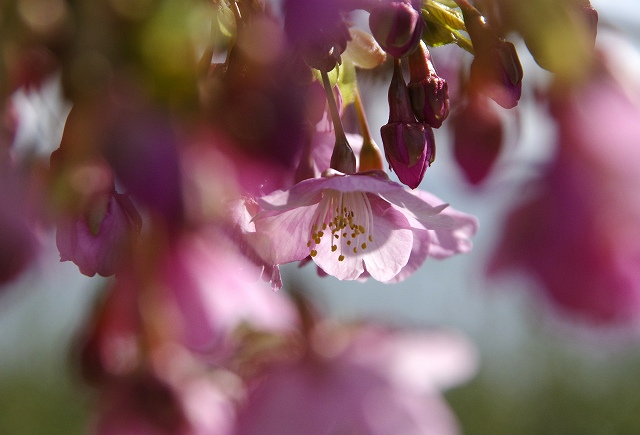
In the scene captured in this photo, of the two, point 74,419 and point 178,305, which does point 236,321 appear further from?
point 74,419

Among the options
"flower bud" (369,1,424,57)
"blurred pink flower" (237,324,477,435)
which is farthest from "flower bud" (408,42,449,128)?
"blurred pink flower" (237,324,477,435)

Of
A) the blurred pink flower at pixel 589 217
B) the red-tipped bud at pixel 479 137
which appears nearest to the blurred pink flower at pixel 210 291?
the blurred pink flower at pixel 589 217

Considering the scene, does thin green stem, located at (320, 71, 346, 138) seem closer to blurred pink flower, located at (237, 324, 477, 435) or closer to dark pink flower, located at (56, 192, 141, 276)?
dark pink flower, located at (56, 192, 141, 276)

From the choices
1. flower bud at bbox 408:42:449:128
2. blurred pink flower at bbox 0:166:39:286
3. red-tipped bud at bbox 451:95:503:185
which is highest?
blurred pink flower at bbox 0:166:39:286

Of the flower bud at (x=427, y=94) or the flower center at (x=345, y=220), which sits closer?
the flower bud at (x=427, y=94)

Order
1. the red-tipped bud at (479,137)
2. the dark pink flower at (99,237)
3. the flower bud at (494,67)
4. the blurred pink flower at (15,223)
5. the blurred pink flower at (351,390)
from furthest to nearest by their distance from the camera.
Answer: the blurred pink flower at (351,390) → the red-tipped bud at (479,137) → the flower bud at (494,67) → the dark pink flower at (99,237) → the blurred pink flower at (15,223)

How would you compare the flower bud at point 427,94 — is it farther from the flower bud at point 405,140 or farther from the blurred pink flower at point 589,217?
the blurred pink flower at point 589,217

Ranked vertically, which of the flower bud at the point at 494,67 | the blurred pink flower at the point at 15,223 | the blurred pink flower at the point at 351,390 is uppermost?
the blurred pink flower at the point at 15,223

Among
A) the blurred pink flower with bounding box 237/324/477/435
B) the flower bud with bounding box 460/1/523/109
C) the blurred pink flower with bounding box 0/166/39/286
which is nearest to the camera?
the blurred pink flower with bounding box 0/166/39/286

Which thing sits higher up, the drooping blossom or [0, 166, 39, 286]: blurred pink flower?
[0, 166, 39, 286]: blurred pink flower
